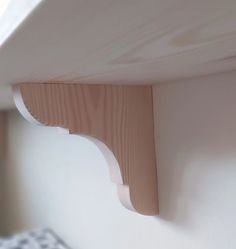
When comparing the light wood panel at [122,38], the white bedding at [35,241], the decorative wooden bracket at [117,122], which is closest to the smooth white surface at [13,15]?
the light wood panel at [122,38]

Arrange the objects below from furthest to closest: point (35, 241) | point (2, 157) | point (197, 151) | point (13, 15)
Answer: point (2, 157)
point (35, 241)
point (197, 151)
point (13, 15)

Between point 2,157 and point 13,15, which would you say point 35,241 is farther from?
point 13,15

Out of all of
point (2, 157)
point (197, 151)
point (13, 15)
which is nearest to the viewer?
point (13, 15)

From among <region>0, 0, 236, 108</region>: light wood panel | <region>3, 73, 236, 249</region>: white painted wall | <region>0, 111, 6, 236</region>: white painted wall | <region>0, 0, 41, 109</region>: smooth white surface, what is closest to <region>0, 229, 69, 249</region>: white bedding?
<region>3, 73, 236, 249</region>: white painted wall

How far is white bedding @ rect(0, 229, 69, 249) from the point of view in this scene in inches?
43.0

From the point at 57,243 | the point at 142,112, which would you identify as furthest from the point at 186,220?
the point at 57,243

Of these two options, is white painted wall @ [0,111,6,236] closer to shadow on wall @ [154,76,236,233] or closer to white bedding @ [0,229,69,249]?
white bedding @ [0,229,69,249]

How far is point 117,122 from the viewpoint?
0.55 metres

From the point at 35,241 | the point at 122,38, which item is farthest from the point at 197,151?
the point at 35,241

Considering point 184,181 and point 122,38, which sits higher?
point 122,38

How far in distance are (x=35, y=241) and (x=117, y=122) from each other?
0.75m

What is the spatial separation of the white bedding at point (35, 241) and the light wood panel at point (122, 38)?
2.64 ft

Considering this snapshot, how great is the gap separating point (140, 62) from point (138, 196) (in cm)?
28

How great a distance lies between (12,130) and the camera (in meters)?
1.57
